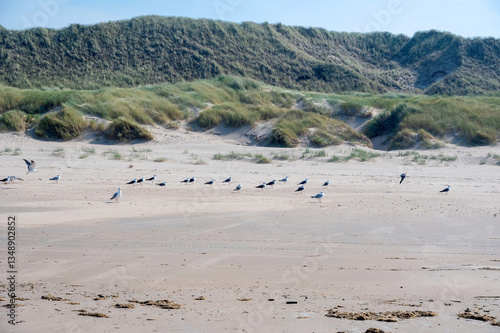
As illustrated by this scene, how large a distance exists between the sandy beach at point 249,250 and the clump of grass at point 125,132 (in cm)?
432

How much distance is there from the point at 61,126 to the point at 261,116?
8112 millimetres

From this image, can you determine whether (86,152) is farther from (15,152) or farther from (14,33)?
(14,33)

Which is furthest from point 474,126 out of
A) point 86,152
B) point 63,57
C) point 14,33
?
point 14,33

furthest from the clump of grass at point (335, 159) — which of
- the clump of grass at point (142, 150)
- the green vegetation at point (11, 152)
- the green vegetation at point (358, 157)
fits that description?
the green vegetation at point (11, 152)

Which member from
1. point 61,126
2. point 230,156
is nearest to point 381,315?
point 230,156

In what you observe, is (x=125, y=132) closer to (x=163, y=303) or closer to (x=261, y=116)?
(x=261, y=116)

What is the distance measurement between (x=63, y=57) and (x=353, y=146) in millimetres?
27918

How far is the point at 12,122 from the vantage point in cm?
2091

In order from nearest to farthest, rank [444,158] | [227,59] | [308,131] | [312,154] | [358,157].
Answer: [444,158] < [358,157] < [312,154] < [308,131] < [227,59]

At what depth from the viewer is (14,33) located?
41.7 m

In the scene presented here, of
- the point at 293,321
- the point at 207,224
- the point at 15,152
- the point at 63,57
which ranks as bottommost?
the point at 293,321

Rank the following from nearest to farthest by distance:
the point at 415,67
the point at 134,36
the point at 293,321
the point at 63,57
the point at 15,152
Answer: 1. the point at 293,321
2. the point at 15,152
3. the point at 63,57
4. the point at 134,36
5. the point at 415,67

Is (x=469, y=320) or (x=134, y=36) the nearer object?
(x=469, y=320)

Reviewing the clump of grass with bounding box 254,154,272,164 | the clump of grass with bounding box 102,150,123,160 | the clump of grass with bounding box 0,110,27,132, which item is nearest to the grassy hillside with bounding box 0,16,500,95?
the clump of grass with bounding box 0,110,27,132
